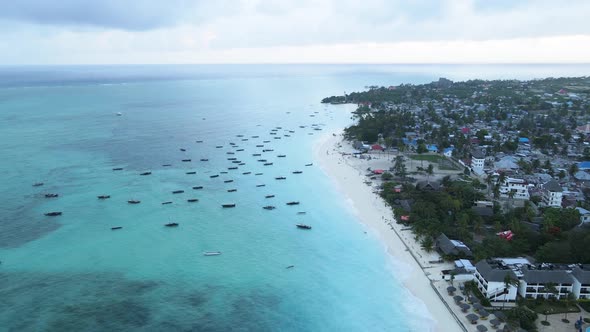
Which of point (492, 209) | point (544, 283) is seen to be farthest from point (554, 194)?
point (544, 283)

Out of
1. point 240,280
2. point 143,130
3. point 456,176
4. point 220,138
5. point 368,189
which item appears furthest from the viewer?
point 143,130

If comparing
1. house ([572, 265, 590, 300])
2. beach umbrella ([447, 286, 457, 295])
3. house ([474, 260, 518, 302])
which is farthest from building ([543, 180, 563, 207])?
beach umbrella ([447, 286, 457, 295])

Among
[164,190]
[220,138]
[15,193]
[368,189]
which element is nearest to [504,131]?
[368,189]

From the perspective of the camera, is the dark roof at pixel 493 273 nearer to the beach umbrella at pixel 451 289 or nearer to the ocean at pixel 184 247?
the beach umbrella at pixel 451 289

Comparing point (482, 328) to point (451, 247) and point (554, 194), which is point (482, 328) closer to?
point (451, 247)

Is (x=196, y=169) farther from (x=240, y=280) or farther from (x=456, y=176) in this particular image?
(x=456, y=176)

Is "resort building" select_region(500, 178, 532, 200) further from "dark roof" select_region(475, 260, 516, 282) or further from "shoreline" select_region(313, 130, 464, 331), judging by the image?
"dark roof" select_region(475, 260, 516, 282)
